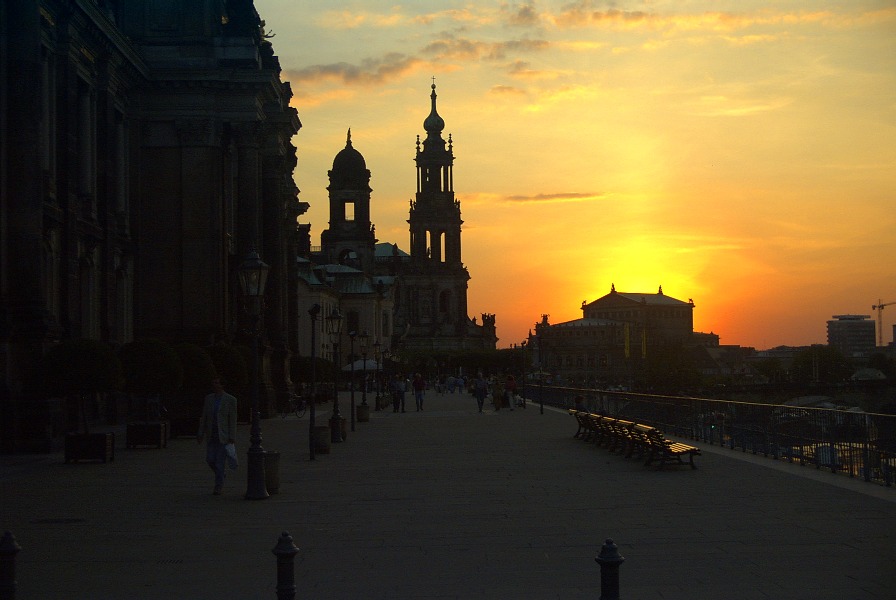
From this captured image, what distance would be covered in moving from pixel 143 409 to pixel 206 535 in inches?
1174

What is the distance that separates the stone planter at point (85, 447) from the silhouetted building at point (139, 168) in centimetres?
522

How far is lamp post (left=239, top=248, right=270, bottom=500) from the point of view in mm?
20641

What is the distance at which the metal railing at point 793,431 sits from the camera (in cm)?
2177

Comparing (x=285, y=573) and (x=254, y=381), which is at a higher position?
(x=254, y=381)

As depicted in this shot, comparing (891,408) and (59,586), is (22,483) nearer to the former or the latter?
(59,586)

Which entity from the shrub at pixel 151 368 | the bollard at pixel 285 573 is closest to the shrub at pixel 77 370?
the shrub at pixel 151 368

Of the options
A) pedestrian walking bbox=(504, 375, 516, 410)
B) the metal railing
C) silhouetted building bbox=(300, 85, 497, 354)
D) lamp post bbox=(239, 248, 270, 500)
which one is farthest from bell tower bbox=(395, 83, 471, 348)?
lamp post bbox=(239, 248, 270, 500)

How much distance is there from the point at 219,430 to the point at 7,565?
507 inches

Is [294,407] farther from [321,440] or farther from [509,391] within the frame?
[321,440]

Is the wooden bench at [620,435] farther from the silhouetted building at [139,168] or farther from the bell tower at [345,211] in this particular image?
the bell tower at [345,211]

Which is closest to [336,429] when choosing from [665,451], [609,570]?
[665,451]

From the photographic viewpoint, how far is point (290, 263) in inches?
2731

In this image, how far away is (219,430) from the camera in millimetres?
21578

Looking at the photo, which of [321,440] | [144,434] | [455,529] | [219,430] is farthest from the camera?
[144,434]
